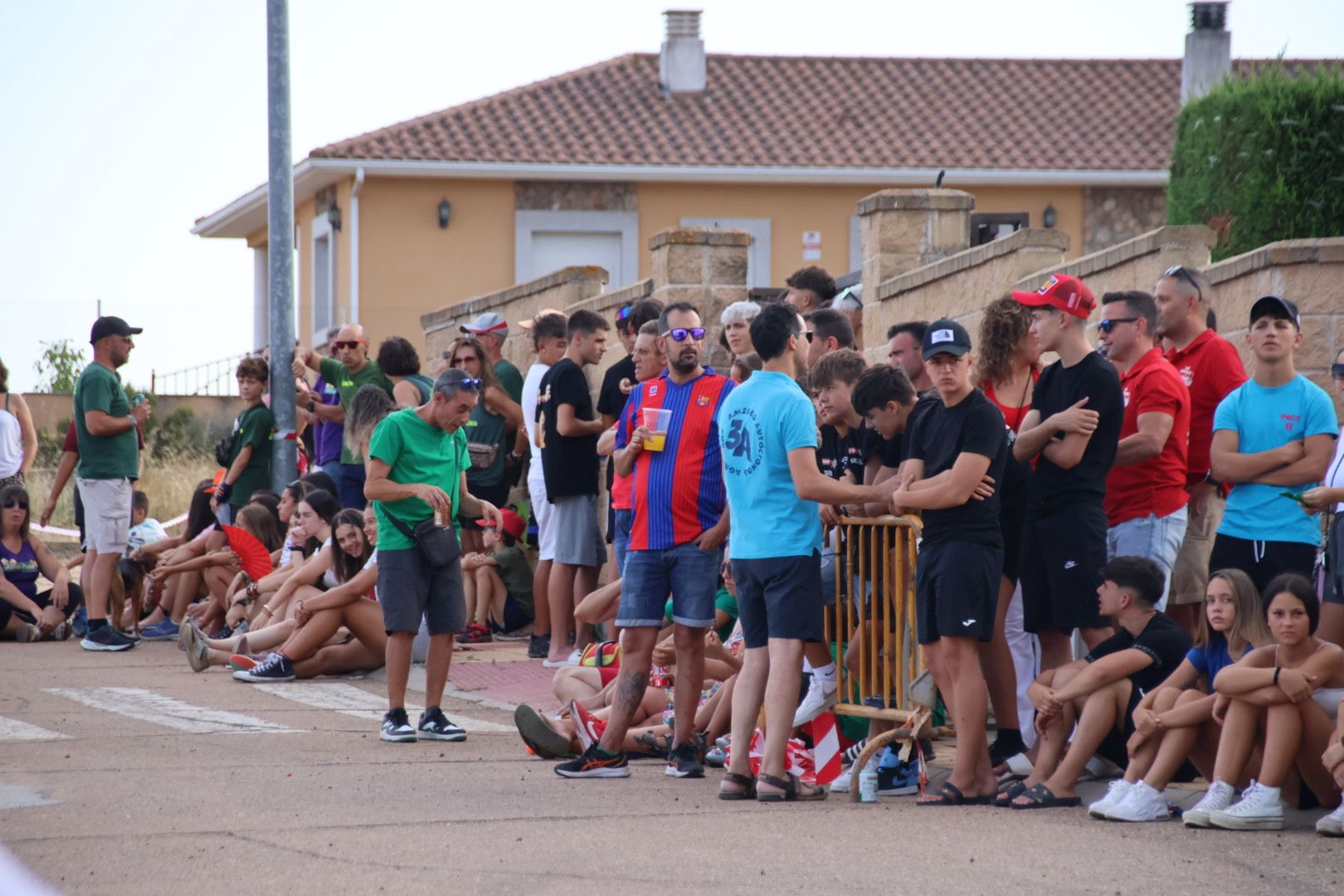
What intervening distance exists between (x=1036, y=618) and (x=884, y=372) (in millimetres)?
1232

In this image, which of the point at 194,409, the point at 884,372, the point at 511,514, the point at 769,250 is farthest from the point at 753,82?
the point at 884,372

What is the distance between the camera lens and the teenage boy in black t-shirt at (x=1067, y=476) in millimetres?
6883

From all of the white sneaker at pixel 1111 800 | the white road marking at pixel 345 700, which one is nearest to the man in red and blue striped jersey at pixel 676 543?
the white road marking at pixel 345 700

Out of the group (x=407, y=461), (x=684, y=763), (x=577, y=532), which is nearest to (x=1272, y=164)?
(x=577, y=532)

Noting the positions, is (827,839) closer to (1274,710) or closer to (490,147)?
(1274,710)

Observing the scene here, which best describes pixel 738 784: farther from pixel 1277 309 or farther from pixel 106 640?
pixel 106 640

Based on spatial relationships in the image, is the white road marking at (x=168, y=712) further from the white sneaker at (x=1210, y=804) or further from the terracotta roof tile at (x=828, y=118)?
the terracotta roof tile at (x=828, y=118)

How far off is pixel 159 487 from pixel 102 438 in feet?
42.7

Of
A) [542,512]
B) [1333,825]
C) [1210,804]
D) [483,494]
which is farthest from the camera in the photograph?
[483,494]

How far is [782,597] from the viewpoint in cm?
694

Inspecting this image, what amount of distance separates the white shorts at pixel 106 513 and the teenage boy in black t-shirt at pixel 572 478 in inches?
141

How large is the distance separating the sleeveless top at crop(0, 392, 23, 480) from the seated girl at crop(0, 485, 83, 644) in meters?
0.23

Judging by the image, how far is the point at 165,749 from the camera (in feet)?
27.0

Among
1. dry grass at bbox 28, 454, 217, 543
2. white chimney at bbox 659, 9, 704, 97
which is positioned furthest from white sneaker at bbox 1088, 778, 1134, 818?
white chimney at bbox 659, 9, 704, 97
